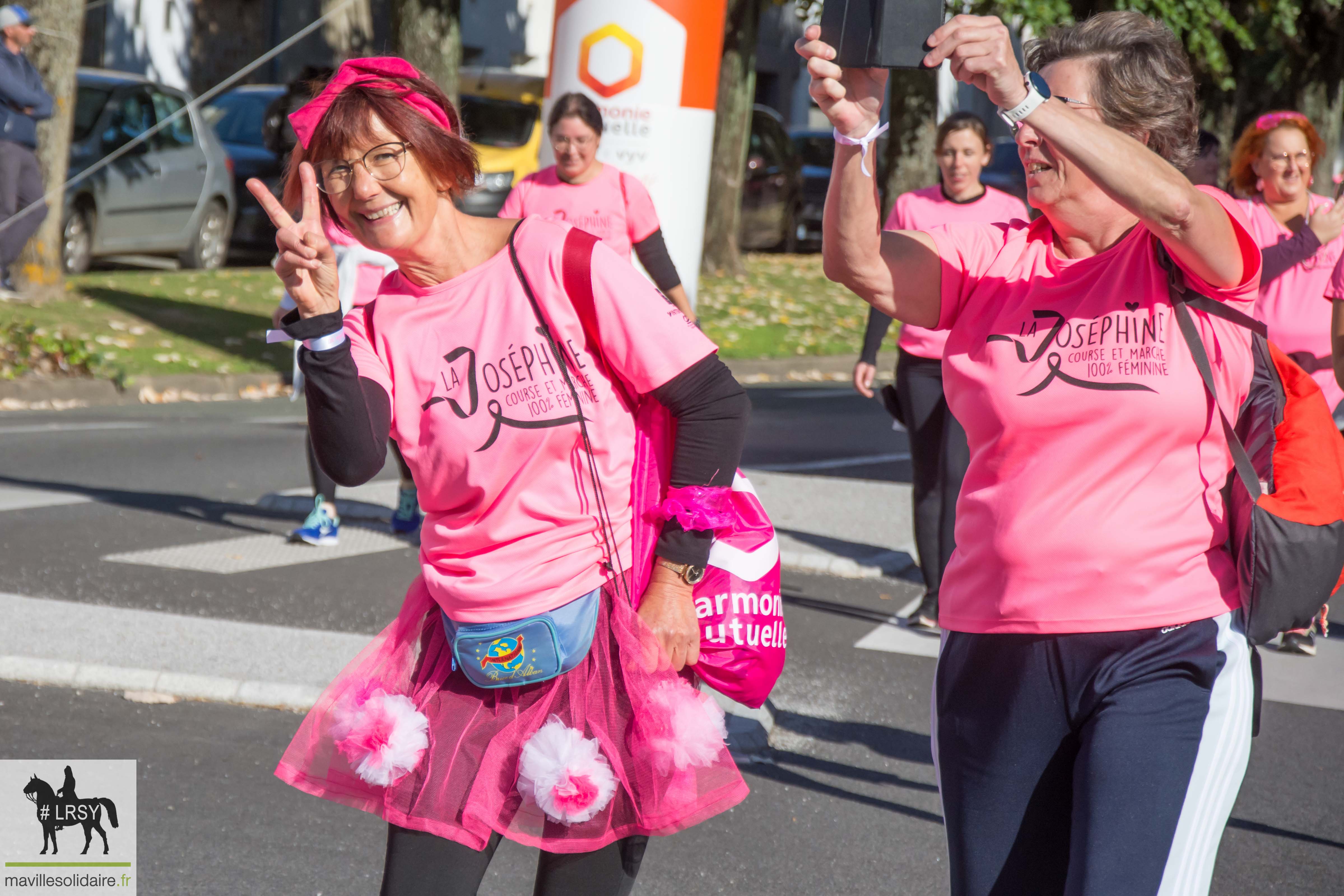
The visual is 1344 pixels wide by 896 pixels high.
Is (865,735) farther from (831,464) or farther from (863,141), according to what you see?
(831,464)

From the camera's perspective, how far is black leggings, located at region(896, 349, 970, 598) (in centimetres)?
607

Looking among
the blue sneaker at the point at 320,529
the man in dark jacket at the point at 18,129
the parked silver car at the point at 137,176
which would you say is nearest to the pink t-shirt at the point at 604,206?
the blue sneaker at the point at 320,529

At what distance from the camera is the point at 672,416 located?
2623 millimetres

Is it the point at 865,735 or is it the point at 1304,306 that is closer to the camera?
the point at 865,735

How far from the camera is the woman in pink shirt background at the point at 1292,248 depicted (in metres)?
5.59

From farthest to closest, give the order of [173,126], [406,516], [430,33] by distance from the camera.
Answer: [173,126] → [430,33] → [406,516]

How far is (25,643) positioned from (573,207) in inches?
125

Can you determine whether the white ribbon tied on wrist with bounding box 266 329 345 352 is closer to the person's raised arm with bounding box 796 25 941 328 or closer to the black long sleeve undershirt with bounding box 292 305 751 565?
the black long sleeve undershirt with bounding box 292 305 751 565

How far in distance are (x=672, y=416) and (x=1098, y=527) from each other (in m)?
0.73

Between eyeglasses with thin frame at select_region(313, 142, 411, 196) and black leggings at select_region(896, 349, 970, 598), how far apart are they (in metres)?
3.74

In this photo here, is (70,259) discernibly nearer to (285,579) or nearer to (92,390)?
(92,390)

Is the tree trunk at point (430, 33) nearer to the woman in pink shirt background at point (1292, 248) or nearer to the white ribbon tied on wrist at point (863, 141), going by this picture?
the woman in pink shirt background at point (1292, 248)

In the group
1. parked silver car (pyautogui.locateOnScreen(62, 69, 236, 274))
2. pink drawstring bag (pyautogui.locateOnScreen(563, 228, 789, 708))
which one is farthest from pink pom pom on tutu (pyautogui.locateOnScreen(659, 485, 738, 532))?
parked silver car (pyautogui.locateOnScreen(62, 69, 236, 274))

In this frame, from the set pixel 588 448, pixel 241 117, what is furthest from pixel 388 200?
pixel 241 117
